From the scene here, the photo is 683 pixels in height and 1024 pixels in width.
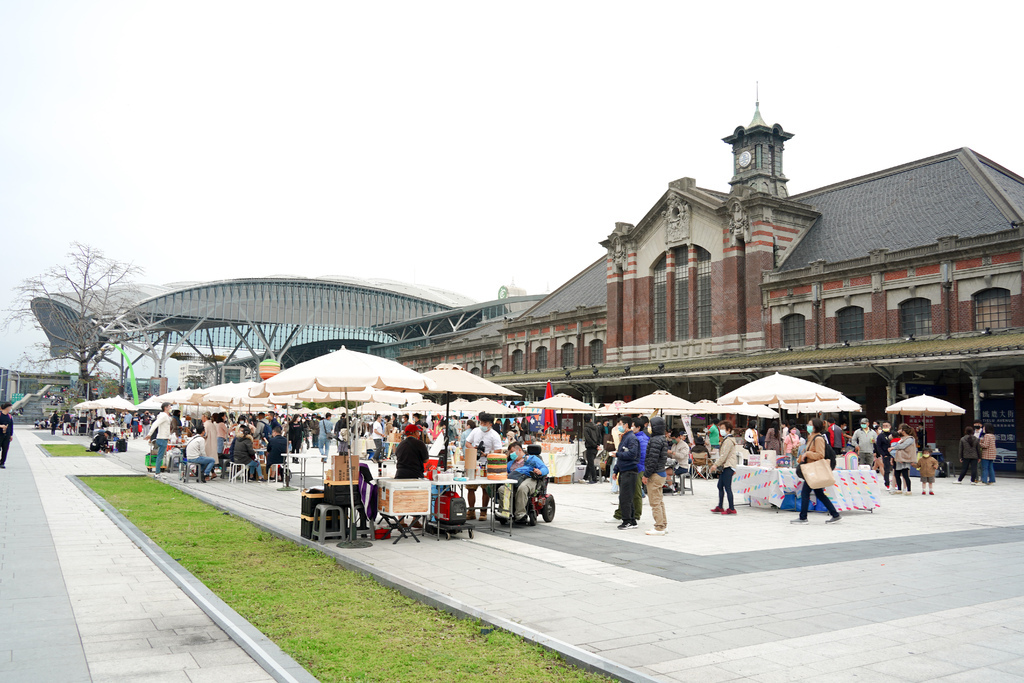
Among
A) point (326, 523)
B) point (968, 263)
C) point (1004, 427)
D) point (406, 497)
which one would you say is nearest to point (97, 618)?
point (326, 523)

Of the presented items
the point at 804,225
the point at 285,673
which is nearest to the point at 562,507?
the point at 285,673

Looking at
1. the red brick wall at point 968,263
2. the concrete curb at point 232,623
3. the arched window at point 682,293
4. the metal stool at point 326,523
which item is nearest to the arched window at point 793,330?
the arched window at point 682,293

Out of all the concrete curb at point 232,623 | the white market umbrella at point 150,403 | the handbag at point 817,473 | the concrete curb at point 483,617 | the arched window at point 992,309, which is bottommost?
the concrete curb at point 232,623

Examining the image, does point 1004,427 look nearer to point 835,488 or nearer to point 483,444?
point 835,488

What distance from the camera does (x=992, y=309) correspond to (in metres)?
27.2

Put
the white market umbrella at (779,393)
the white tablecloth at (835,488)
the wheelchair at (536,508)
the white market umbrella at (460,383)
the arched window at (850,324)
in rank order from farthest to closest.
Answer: the arched window at (850,324) < the white market umbrella at (779,393) < the white tablecloth at (835,488) < the white market umbrella at (460,383) < the wheelchair at (536,508)

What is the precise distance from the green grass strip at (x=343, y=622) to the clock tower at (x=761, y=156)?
135 ft

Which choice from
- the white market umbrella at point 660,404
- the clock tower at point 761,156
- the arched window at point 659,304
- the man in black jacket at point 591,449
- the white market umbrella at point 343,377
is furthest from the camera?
the clock tower at point 761,156

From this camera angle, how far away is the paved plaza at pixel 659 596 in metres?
5.29

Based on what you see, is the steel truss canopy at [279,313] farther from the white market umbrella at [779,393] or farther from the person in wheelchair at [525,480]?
the person in wheelchair at [525,480]

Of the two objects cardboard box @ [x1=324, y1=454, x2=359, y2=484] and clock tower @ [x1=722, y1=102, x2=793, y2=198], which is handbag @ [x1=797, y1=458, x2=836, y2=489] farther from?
clock tower @ [x1=722, y1=102, x2=793, y2=198]

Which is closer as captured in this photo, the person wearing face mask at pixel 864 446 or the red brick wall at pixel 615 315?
the person wearing face mask at pixel 864 446

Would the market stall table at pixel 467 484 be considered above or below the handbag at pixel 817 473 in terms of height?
below

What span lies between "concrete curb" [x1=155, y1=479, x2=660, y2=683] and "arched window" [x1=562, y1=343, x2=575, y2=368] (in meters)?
39.5
